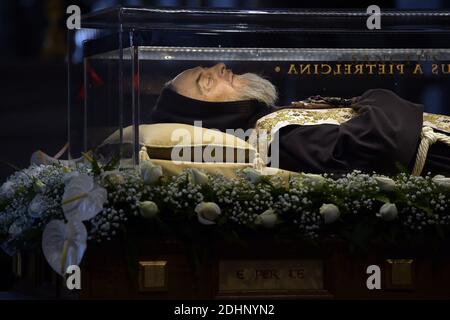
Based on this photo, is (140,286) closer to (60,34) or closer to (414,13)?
(414,13)

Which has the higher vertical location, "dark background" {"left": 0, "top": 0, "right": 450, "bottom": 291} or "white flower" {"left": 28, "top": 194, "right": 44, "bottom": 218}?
"dark background" {"left": 0, "top": 0, "right": 450, "bottom": 291}

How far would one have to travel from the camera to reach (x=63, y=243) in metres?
3.84

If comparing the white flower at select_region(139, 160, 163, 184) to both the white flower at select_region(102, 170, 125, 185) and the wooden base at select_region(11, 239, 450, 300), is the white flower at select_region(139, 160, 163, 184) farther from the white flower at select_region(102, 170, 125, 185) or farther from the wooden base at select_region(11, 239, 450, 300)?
the wooden base at select_region(11, 239, 450, 300)

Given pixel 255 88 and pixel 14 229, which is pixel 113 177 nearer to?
pixel 14 229

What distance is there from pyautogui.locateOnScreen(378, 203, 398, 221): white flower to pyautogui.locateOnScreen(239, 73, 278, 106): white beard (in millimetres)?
683

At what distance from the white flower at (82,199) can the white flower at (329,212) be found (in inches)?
28.0

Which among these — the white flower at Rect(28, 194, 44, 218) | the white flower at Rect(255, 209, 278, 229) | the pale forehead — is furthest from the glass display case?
the white flower at Rect(255, 209, 278, 229)

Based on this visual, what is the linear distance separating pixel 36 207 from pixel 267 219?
78 cm

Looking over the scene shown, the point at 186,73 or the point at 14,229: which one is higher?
the point at 186,73

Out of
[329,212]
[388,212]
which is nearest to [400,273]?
[388,212]

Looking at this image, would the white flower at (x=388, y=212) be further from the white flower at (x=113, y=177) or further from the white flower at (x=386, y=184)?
the white flower at (x=113, y=177)

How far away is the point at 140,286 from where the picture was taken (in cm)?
388

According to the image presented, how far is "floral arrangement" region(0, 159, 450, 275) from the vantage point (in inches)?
150

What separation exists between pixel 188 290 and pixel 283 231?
1.21 feet
